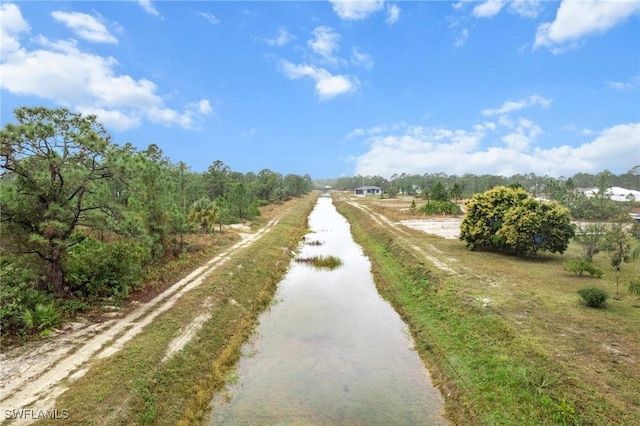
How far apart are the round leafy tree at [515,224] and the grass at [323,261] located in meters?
11.8

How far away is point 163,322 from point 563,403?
15.5 metres

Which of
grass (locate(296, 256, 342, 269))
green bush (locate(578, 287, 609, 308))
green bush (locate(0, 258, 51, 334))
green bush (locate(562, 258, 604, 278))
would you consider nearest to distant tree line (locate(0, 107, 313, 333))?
green bush (locate(0, 258, 51, 334))

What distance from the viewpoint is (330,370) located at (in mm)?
14797

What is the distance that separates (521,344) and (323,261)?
20.6 m

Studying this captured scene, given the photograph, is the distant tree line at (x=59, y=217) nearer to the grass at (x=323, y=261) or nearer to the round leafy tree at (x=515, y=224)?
the grass at (x=323, y=261)

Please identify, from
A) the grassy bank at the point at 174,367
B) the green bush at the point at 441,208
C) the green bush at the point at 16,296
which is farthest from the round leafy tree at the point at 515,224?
the green bush at the point at 441,208

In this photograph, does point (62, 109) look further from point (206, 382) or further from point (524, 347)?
point (524, 347)

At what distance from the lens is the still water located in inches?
474

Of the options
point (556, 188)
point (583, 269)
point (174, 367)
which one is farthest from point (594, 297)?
point (556, 188)

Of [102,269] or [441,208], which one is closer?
[102,269]

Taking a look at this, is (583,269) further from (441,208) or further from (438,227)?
(441,208)

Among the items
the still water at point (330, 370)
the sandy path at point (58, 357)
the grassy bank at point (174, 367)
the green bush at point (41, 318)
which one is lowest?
the still water at point (330, 370)

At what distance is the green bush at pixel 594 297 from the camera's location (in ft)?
58.7

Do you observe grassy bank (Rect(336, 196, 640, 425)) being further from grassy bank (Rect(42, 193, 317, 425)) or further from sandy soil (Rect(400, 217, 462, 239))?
sandy soil (Rect(400, 217, 462, 239))
